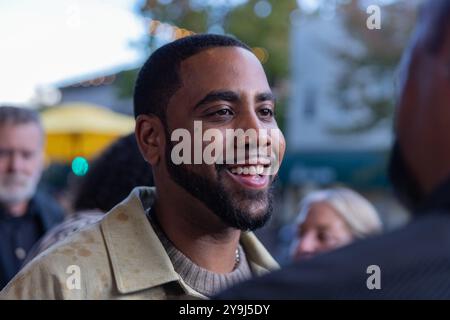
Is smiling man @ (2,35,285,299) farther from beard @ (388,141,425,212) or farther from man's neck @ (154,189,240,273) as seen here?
beard @ (388,141,425,212)

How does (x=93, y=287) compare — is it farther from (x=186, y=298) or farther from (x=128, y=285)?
(x=186, y=298)

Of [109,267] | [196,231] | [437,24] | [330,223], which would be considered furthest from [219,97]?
[330,223]

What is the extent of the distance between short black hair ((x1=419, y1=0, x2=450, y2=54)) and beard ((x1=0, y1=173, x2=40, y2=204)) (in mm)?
1807

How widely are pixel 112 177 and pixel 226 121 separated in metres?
0.94

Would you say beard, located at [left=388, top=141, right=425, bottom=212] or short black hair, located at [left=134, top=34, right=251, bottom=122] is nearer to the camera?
beard, located at [left=388, top=141, right=425, bottom=212]

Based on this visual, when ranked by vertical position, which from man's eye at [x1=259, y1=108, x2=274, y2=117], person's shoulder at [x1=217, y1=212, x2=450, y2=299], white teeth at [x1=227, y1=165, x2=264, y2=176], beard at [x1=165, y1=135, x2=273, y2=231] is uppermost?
man's eye at [x1=259, y1=108, x2=274, y2=117]

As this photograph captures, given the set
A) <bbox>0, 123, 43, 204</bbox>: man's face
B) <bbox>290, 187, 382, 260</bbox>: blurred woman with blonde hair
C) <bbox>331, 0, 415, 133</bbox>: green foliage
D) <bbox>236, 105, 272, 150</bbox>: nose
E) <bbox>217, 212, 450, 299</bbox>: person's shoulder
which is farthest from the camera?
<bbox>331, 0, 415, 133</bbox>: green foliage

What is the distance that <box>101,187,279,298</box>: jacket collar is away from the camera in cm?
141

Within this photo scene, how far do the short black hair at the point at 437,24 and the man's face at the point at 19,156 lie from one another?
1.61 meters

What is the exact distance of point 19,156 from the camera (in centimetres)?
241

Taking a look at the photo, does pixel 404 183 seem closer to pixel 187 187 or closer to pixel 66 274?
pixel 187 187

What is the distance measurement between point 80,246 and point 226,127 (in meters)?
0.37

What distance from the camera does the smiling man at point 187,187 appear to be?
1328 millimetres

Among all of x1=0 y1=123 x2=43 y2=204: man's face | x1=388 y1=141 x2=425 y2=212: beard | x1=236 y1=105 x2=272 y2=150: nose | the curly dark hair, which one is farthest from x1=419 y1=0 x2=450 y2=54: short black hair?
x1=0 y1=123 x2=43 y2=204: man's face
